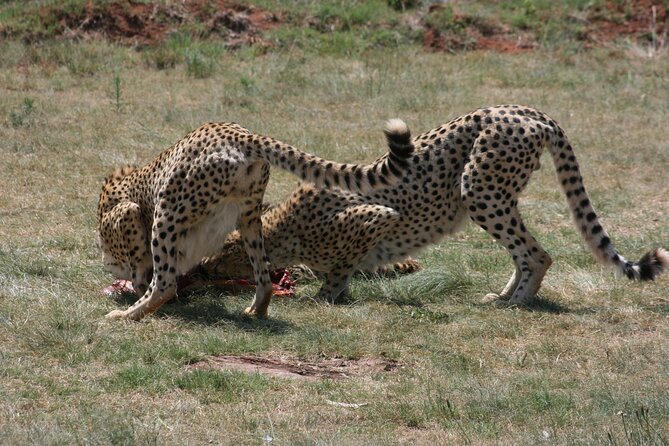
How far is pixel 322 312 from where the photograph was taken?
762cm

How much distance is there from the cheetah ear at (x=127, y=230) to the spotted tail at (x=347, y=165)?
41.5 inches

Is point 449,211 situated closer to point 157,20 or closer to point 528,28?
point 157,20

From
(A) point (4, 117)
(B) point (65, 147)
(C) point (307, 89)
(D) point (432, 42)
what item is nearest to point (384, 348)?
(B) point (65, 147)

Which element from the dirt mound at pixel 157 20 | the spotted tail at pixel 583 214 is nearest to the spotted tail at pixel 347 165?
the spotted tail at pixel 583 214

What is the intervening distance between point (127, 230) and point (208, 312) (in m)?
0.79

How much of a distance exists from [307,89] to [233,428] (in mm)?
9198

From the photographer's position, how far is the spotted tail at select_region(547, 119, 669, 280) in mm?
7855

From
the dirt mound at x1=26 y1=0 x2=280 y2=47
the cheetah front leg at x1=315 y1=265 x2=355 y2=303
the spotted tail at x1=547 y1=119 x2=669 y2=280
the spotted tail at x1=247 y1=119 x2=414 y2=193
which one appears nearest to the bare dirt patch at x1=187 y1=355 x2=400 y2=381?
the spotted tail at x1=247 y1=119 x2=414 y2=193

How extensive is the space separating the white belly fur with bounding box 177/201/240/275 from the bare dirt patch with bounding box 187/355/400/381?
1.04m

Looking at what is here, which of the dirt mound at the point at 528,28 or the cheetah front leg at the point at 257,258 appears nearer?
the cheetah front leg at the point at 257,258

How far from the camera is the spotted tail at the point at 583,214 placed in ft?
25.8

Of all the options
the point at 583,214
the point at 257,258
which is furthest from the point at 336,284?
the point at 583,214

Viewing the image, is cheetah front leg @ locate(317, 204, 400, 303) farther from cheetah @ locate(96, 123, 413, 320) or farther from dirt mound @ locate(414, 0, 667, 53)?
dirt mound @ locate(414, 0, 667, 53)

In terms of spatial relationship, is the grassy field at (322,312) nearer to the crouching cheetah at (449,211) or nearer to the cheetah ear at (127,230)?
the crouching cheetah at (449,211)
